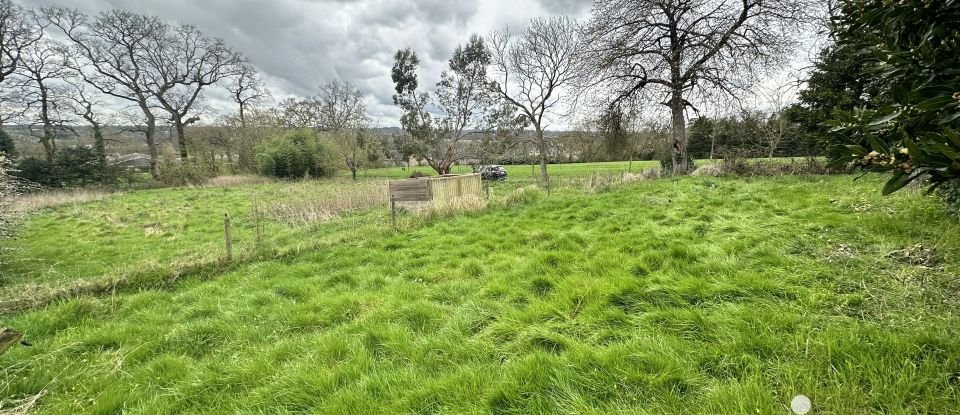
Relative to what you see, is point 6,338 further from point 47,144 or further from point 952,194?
point 47,144

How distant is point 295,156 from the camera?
26.0m

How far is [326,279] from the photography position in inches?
180

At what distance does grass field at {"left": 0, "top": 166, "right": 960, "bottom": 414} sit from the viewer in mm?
1860

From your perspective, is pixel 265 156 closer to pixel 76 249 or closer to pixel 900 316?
pixel 76 249

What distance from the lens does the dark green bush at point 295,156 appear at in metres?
A: 25.9

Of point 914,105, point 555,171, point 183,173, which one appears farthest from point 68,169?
point 555,171

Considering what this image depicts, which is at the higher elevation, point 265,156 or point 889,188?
point 265,156

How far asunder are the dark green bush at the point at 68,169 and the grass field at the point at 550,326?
20565 millimetres

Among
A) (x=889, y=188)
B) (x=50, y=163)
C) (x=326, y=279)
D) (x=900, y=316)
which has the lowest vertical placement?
(x=326, y=279)

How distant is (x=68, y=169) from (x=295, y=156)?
37.1ft

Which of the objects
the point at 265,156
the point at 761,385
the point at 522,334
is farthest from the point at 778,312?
the point at 265,156

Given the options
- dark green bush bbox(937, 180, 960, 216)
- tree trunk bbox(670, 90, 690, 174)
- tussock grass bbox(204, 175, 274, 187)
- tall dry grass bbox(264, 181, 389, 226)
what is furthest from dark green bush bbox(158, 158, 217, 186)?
dark green bush bbox(937, 180, 960, 216)

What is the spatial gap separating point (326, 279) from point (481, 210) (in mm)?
4518

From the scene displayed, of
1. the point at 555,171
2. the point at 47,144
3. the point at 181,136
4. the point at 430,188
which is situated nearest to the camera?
the point at 430,188
